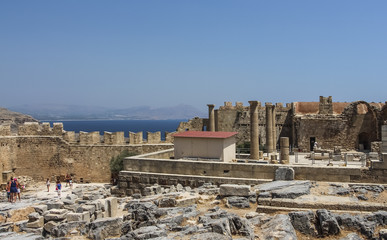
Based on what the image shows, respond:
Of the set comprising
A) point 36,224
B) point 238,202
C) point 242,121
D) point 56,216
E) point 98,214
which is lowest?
point 36,224

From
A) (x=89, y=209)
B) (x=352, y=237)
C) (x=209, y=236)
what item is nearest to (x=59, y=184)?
(x=89, y=209)

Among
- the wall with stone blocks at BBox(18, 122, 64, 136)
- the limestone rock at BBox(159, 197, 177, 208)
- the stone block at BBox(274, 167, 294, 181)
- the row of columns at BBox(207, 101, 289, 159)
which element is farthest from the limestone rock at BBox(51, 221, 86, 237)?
the wall with stone blocks at BBox(18, 122, 64, 136)

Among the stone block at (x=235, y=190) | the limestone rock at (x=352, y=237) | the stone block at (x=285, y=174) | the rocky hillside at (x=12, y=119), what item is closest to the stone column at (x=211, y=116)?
the stone block at (x=285, y=174)

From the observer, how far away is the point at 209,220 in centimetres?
899

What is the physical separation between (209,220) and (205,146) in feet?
23.3

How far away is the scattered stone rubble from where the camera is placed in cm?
834

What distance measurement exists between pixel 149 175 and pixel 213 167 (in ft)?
8.90

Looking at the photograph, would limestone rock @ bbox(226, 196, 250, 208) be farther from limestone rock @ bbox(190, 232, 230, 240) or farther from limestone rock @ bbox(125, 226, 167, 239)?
limestone rock @ bbox(190, 232, 230, 240)

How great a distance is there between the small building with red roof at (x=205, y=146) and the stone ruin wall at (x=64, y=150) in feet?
30.5

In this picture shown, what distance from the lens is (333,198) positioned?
10617mm

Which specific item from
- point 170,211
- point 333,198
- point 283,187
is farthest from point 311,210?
point 170,211

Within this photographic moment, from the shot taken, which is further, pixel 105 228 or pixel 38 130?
pixel 38 130

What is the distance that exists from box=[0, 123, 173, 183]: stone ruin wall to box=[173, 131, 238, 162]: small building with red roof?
9.30 meters

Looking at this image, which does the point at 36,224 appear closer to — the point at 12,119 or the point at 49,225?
the point at 49,225
